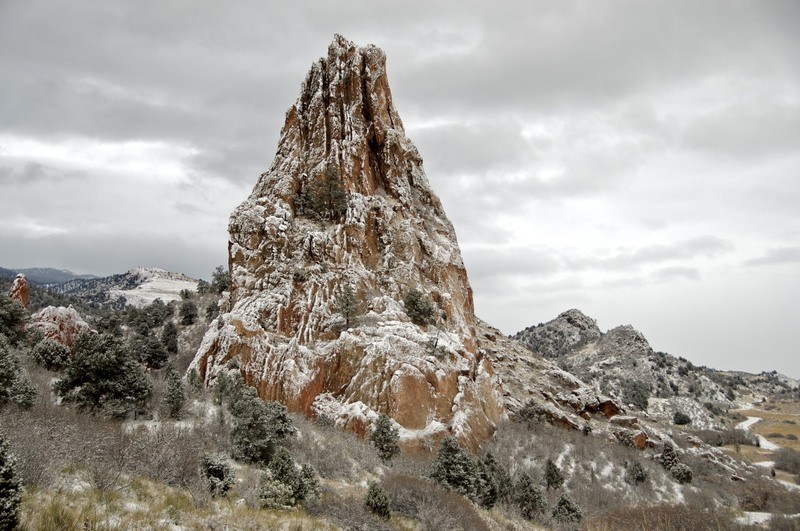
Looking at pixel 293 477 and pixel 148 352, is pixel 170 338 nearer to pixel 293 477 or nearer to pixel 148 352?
pixel 148 352

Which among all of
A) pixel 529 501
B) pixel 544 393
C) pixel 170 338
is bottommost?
pixel 529 501

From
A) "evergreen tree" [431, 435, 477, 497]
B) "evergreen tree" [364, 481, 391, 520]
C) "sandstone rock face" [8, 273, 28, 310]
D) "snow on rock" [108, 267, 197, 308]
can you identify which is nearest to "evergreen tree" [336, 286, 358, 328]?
"evergreen tree" [431, 435, 477, 497]

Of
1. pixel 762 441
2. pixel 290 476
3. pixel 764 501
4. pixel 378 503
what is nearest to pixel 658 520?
pixel 378 503

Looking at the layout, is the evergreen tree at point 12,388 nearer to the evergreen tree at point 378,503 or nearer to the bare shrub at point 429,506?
the evergreen tree at point 378,503

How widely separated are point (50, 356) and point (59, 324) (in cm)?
1008

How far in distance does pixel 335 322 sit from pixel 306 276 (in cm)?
530

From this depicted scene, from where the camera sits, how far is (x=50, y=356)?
29969mm

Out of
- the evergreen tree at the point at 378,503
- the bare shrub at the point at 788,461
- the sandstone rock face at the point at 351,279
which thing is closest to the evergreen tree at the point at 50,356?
the sandstone rock face at the point at 351,279

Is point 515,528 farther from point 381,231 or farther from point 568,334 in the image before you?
point 568,334

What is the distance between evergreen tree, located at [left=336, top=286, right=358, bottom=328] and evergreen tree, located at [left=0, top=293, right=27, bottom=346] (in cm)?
2398

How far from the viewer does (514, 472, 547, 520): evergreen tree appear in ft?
87.0

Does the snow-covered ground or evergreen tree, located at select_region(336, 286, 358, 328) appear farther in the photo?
the snow-covered ground

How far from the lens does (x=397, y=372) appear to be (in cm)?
3372

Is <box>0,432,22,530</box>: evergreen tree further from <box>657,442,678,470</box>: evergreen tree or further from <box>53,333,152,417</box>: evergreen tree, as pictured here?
<box>657,442,678,470</box>: evergreen tree
